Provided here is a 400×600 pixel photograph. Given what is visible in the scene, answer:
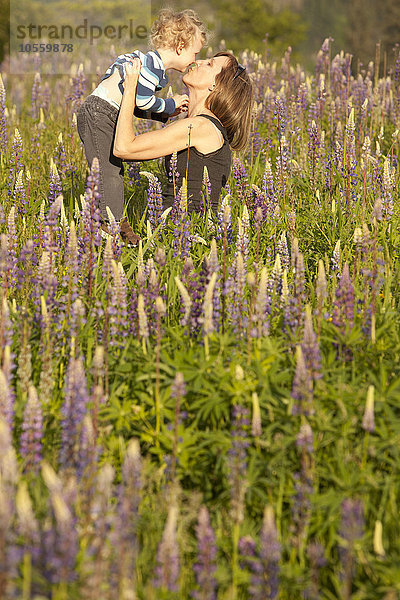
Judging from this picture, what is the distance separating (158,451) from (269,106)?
504 centimetres

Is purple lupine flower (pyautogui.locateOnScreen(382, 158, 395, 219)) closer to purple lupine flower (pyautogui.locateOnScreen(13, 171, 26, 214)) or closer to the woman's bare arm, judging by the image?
the woman's bare arm

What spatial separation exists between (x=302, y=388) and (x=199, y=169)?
→ 281cm

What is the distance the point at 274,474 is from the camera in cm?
266

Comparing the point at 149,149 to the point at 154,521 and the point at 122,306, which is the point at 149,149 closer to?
the point at 122,306

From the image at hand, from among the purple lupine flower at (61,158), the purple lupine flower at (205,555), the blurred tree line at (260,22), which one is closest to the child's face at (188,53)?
the purple lupine flower at (61,158)

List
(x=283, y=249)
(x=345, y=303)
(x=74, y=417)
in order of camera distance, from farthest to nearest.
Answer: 1. (x=283, y=249)
2. (x=345, y=303)
3. (x=74, y=417)

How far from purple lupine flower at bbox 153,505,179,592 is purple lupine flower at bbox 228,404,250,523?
31cm

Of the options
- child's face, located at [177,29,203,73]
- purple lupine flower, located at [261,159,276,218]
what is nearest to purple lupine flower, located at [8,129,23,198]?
child's face, located at [177,29,203,73]

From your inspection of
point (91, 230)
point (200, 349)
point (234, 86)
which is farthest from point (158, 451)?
point (234, 86)

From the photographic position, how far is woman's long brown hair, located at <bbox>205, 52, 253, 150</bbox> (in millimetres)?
4996

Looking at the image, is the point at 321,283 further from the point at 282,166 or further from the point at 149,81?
the point at 149,81

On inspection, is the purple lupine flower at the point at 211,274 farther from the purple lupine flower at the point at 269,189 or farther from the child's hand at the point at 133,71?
the child's hand at the point at 133,71

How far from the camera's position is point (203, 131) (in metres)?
4.93

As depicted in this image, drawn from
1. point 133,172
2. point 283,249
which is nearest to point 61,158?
point 133,172
